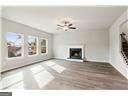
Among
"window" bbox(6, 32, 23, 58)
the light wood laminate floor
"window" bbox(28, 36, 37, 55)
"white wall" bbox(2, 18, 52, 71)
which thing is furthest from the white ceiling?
"window" bbox(28, 36, 37, 55)

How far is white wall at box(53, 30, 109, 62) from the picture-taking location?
6.98 metres

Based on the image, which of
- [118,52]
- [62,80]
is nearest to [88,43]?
[118,52]

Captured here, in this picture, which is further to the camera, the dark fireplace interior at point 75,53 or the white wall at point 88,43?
the dark fireplace interior at point 75,53

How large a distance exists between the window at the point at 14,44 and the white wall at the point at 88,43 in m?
3.11

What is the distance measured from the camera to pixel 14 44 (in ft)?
15.6

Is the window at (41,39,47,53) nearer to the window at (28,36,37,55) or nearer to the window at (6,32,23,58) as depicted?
the window at (28,36,37,55)

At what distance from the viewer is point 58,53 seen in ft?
26.8

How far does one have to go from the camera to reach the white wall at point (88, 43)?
22.9ft

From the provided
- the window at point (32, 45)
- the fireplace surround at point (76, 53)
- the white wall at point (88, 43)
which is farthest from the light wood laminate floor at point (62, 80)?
the fireplace surround at point (76, 53)

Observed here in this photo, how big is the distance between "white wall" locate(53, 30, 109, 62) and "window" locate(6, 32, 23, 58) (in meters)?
3.11

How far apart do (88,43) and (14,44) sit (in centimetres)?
444

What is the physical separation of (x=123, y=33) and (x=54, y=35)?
4.74m

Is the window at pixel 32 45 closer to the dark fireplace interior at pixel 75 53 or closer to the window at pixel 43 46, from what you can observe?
the window at pixel 43 46
